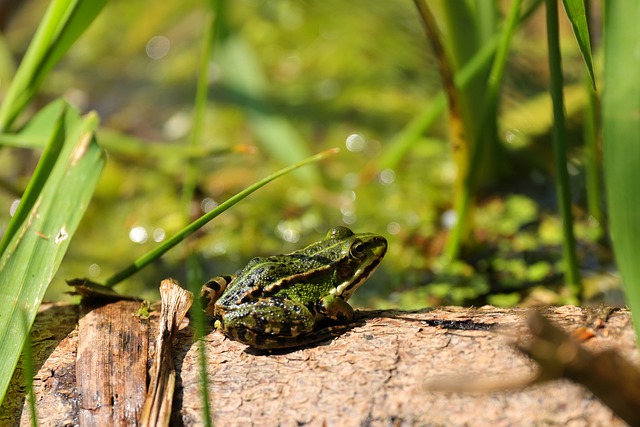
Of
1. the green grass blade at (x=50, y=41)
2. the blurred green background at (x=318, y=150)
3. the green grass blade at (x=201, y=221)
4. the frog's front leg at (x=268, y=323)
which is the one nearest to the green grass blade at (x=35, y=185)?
the green grass blade at (x=50, y=41)

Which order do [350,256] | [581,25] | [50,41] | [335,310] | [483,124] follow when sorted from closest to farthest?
1. [581,25]
2. [335,310]
3. [50,41]
4. [350,256]
5. [483,124]

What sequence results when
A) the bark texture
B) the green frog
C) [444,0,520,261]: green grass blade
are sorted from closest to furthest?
the bark texture, the green frog, [444,0,520,261]: green grass blade

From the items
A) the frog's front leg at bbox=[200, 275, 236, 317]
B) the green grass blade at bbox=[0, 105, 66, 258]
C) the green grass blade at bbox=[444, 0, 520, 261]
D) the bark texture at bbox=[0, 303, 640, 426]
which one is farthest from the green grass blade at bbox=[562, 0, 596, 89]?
the green grass blade at bbox=[0, 105, 66, 258]

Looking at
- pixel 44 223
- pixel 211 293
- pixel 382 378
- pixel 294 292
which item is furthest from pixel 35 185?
pixel 382 378

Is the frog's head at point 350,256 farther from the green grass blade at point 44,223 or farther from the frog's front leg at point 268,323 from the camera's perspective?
the green grass blade at point 44,223

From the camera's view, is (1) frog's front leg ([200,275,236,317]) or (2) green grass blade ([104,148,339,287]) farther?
(1) frog's front leg ([200,275,236,317])

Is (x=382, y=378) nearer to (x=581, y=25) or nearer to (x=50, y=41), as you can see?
(x=581, y=25)

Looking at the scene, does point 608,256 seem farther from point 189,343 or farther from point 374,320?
point 189,343

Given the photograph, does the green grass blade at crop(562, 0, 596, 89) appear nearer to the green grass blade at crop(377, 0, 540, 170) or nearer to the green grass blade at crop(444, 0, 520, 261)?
the green grass blade at crop(444, 0, 520, 261)
